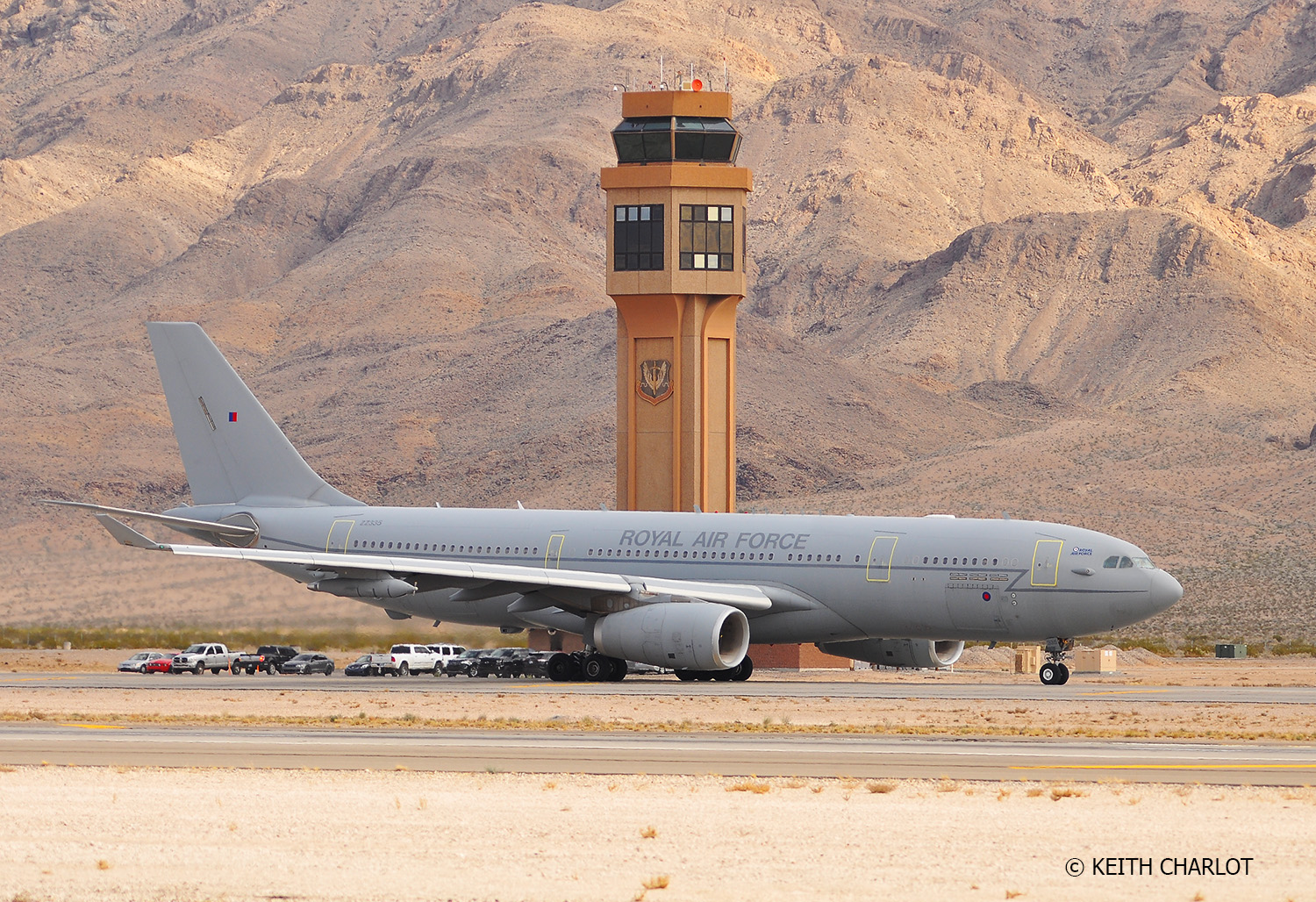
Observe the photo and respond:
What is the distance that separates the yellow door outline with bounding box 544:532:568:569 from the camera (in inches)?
1866

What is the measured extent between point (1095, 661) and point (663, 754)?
3491cm

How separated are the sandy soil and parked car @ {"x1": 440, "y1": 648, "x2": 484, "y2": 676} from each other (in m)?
32.3

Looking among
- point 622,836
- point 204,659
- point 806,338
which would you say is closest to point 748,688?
point 622,836

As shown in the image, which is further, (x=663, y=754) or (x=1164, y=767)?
(x=663, y=754)

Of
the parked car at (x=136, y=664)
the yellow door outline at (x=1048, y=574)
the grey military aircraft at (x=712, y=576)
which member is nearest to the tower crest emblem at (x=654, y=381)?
the parked car at (x=136, y=664)

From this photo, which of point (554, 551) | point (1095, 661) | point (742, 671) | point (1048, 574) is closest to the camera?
point (1048, 574)

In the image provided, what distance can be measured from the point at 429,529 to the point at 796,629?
35.1 ft

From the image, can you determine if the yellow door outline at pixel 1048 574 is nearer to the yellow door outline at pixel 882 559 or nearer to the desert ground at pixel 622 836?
the yellow door outline at pixel 882 559

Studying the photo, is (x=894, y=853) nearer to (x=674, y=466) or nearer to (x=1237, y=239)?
(x=674, y=466)

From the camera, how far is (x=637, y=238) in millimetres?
68750

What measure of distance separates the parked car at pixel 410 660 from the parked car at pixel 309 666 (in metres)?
2.11

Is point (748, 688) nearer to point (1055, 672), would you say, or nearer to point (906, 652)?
point (906, 652)

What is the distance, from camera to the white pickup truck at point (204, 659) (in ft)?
194

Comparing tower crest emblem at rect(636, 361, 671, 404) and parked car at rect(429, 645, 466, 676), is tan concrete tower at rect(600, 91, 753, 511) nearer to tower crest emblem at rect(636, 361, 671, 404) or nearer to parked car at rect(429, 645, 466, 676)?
tower crest emblem at rect(636, 361, 671, 404)
